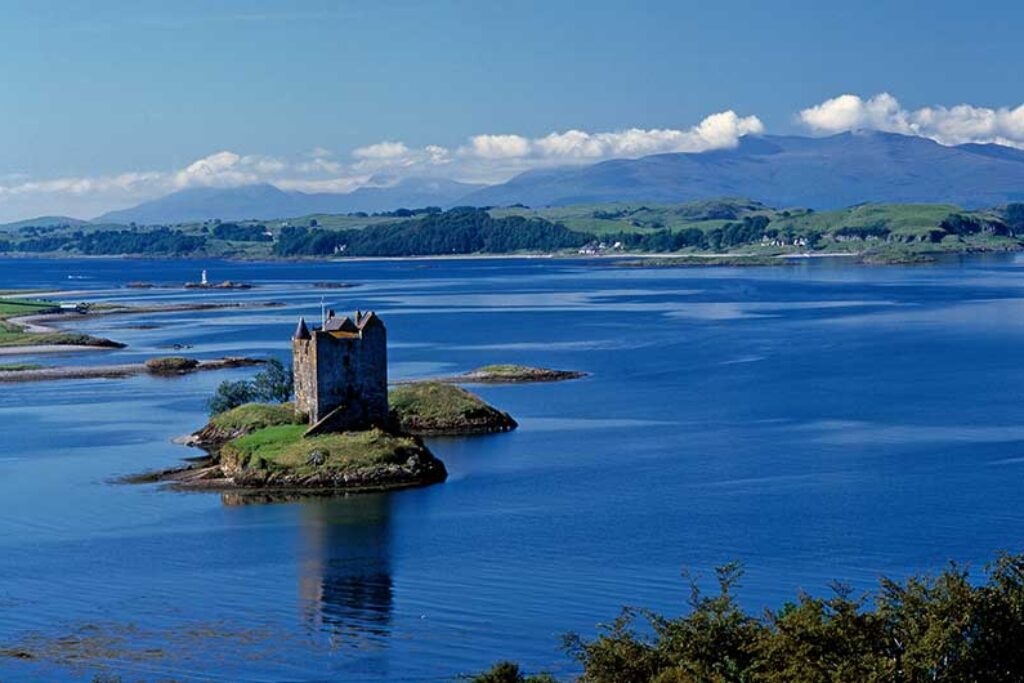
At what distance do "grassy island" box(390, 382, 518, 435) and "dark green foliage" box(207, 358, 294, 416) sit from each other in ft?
19.8

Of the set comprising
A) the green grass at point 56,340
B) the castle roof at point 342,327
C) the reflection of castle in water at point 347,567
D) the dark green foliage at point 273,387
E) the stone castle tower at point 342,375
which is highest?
the castle roof at point 342,327

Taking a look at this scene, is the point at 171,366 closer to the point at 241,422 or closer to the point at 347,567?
the point at 241,422

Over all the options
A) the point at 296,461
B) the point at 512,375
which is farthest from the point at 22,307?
the point at 296,461

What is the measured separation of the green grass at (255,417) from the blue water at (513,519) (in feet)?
6.91

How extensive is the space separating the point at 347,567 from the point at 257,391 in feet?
92.9

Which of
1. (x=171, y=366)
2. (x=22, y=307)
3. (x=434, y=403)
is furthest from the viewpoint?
(x=22, y=307)

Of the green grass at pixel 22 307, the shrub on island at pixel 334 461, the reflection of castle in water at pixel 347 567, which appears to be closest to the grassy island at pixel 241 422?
the shrub on island at pixel 334 461

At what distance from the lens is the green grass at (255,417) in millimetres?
60250

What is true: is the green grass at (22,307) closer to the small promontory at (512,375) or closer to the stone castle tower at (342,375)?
the small promontory at (512,375)

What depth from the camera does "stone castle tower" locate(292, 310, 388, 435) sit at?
5647 centimetres

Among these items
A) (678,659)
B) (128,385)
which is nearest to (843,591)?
(678,659)

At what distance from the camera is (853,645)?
24.4 m

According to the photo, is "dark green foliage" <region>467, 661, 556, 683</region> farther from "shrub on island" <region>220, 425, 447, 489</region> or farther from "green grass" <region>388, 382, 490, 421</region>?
"green grass" <region>388, 382, 490, 421</region>

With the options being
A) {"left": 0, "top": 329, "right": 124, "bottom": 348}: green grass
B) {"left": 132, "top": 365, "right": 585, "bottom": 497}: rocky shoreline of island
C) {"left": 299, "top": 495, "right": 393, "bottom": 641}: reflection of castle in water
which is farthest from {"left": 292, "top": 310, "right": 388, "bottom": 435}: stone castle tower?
{"left": 0, "top": 329, "right": 124, "bottom": 348}: green grass
